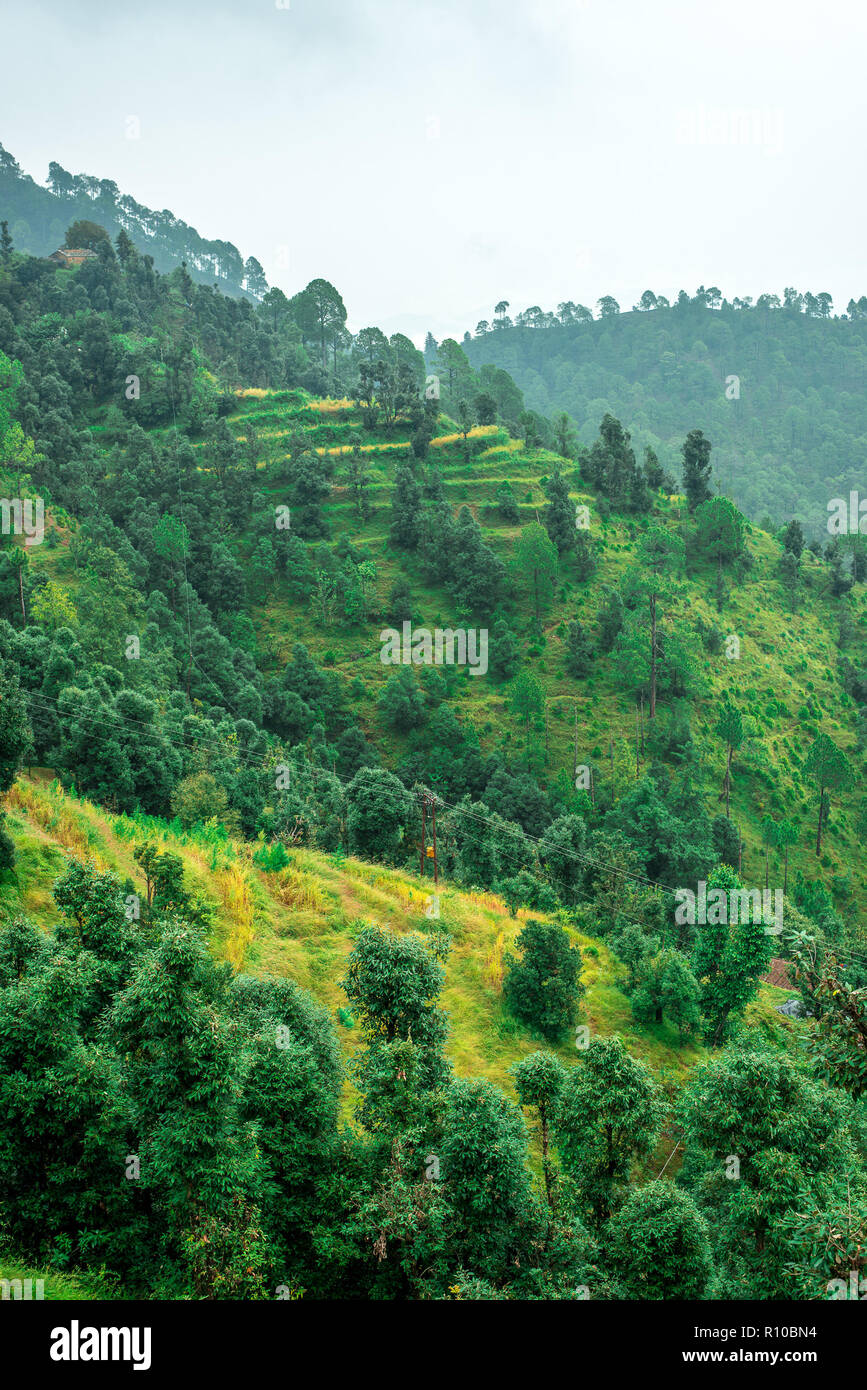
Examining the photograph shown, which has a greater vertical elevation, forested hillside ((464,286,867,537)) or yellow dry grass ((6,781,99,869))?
forested hillside ((464,286,867,537))

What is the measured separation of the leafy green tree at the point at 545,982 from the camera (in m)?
26.8

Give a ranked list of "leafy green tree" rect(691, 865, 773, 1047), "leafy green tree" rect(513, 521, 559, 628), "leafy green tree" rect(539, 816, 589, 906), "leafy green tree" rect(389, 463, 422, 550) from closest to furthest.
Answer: "leafy green tree" rect(691, 865, 773, 1047)
"leafy green tree" rect(539, 816, 589, 906)
"leafy green tree" rect(513, 521, 559, 628)
"leafy green tree" rect(389, 463, 422, 550)

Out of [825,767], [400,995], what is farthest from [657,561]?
[400,995]

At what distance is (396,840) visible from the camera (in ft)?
116

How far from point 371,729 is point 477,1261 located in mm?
48780

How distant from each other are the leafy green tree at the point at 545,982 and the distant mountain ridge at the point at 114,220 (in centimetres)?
19079

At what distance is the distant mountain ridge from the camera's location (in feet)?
612

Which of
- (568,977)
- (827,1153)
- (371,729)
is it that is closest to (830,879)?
(371,729)

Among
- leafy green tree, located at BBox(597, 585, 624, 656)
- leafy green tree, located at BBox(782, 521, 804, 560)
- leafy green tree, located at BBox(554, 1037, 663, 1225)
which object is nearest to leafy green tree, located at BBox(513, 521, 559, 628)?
leafy green tree, located at BBox(597, 585, 624, 656)

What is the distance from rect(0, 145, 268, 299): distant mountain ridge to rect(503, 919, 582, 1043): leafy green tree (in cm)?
19079

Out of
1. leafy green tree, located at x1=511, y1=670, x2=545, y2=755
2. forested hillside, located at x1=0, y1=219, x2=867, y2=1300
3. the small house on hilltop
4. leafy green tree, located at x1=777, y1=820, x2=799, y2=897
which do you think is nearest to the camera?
forested hillside, located at x1=0, y1=219, x2=867, y2=1300

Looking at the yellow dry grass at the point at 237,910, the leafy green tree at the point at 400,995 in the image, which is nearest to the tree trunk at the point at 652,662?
the yellow dry grass at the point at 237,910

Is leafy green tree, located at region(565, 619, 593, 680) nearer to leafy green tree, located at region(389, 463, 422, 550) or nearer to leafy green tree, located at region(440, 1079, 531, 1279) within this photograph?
leafy green tree, located at region(389, 463, 422, 550)
